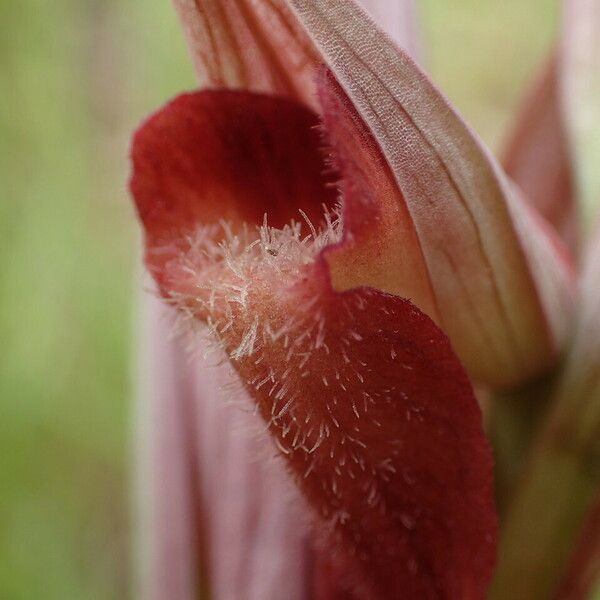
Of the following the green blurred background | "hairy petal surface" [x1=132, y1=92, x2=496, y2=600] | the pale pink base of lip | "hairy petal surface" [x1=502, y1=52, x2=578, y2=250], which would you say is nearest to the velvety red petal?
"hairy petal surface" [x1=132, y1=92, x2=496, y2=600]

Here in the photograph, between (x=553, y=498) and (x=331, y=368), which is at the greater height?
(x=331, y=368)

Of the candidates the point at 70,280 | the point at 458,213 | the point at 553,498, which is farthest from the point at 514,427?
the point at 70,280

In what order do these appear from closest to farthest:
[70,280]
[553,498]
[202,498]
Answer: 1. [553,498]
2. [202,498]
3. [70,280]

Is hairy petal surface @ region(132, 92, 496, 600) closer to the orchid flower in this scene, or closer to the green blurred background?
the orchid flower

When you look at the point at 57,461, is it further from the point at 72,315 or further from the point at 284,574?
the point at 284,574

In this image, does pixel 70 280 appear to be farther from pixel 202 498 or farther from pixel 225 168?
pixel 225 168

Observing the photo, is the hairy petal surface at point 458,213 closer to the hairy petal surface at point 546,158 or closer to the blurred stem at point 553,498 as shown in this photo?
the blurred stem at point 553,498
